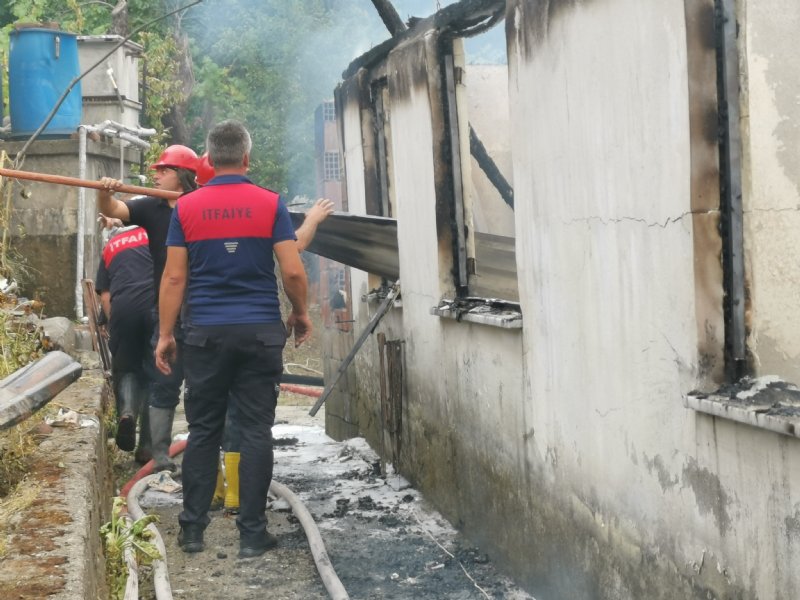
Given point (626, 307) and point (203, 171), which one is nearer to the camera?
point (626, 307)

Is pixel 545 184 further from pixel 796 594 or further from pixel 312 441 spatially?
pixel 312 441

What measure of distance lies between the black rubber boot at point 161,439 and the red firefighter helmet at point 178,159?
178cm

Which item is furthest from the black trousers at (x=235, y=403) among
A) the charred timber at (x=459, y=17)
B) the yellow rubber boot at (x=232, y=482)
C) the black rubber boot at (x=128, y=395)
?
the black rubber boot at (x=128, y=395)

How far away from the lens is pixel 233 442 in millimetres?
6898

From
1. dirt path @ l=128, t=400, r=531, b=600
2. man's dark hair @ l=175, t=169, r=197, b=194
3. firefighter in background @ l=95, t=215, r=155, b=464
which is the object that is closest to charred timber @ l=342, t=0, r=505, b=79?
man's dark hair @ l=175, t=169, r=197, b=194

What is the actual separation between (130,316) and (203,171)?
1.52m

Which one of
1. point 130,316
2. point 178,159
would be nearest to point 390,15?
point 178,159

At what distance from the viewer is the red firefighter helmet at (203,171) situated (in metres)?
7.34

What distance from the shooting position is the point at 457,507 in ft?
22.1

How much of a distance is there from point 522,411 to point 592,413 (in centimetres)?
93

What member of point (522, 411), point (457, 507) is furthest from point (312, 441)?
point (522, 411)

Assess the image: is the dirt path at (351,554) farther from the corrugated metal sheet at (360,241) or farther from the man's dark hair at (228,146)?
the man's dark hair at (228,146)

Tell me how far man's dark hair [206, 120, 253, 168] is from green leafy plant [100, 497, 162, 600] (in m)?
1.91

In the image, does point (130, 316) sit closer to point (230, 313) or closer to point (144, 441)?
point (144, 441)
